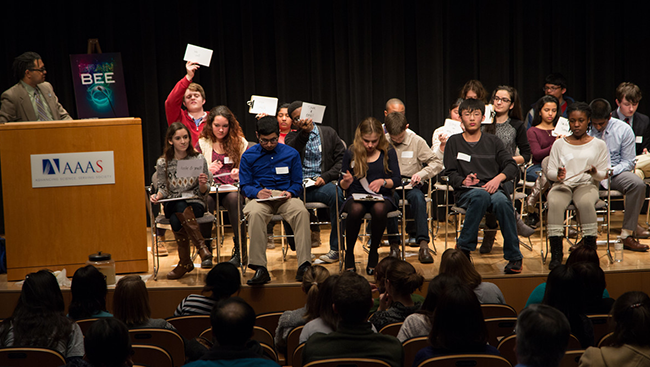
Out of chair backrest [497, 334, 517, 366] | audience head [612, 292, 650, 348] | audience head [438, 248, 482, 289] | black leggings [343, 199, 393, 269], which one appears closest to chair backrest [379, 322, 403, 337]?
chair backrest [497, 334, 517, 366]

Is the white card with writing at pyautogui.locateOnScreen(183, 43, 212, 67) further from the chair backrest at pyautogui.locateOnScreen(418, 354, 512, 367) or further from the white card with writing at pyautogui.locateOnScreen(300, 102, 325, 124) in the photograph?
the chair backrest at pyautogui.locateOnScreen(418, 354, 512, 367)

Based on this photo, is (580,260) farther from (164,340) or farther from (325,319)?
(164,340)

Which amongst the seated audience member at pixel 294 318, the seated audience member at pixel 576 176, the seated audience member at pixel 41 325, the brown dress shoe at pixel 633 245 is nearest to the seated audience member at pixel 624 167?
the brown dress shoe at pixel 633 245

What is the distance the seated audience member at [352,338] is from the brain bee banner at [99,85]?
4.96 m

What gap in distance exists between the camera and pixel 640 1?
22.4ft

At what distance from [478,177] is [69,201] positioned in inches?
123

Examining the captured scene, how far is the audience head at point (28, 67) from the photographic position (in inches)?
189

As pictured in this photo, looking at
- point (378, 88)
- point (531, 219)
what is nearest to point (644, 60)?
point (531, 219)

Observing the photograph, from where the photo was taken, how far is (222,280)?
3109mm

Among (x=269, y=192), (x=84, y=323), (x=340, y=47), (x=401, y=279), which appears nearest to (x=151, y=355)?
(x=84, y=323)

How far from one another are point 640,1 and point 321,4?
3661 millimetres

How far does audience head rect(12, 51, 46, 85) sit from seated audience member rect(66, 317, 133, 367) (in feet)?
11.4

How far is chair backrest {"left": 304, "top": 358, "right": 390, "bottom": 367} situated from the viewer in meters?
A: 2.04

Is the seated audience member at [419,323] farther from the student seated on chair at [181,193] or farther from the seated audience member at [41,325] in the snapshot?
the student seated on chair at [181,193]
